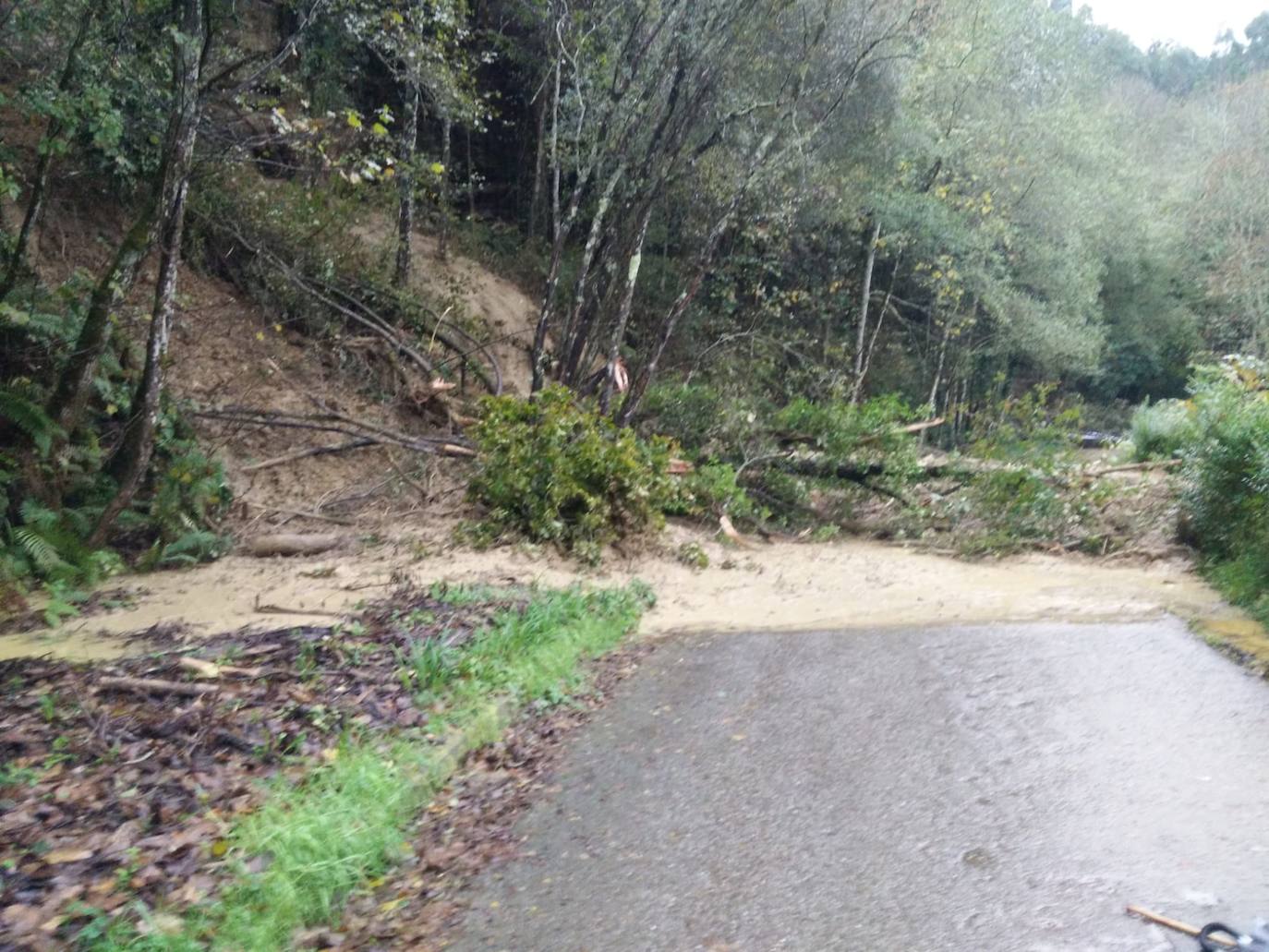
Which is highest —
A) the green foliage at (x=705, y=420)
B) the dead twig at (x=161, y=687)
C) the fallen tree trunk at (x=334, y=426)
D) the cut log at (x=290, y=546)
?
the green foliage at (x=705, y=420)

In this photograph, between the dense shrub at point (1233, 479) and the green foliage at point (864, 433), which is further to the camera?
the green foliage at point (864, 433)

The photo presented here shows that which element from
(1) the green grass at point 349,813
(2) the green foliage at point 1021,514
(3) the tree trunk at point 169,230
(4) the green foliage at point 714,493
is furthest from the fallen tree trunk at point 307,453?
(2) the green foliage at point 1021,514

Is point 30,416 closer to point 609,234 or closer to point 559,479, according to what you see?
point 559,479

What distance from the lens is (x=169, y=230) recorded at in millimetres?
11273

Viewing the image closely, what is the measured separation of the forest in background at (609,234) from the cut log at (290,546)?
21.2 inches

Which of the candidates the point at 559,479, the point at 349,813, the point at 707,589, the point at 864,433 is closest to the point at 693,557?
the point at 707,589

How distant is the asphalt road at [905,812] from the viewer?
13.5 ft

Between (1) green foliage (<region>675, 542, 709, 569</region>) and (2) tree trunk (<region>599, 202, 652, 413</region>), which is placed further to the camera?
(2) tree trunk (<region>599, 202, 652, 413</region>)

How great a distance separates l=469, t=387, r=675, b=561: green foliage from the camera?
12.1 metres

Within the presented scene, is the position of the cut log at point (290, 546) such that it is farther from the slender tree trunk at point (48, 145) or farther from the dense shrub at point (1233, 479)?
the dense shrub at point (1233, 479)

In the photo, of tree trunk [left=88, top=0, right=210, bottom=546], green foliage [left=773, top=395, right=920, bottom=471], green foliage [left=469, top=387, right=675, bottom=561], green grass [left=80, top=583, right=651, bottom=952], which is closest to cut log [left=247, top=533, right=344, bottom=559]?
tree trunk [left=88, top=0, right=210, bottom=546]

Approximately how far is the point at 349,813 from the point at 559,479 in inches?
296

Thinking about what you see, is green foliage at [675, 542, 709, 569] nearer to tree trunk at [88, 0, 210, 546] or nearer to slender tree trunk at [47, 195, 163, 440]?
tree trunk at [88, 0, 210, 546]

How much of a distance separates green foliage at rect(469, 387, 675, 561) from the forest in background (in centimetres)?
4
